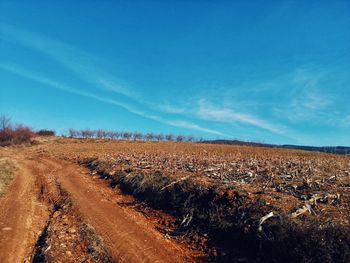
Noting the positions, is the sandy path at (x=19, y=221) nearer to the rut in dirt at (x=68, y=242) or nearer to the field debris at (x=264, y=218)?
the rut in dirt at (x=68, y=242)

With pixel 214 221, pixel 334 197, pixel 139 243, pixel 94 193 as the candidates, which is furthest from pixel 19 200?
pixel 334 197

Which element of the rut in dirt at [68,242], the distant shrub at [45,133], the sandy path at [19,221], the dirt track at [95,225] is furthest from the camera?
the distant shrub at [45,133]

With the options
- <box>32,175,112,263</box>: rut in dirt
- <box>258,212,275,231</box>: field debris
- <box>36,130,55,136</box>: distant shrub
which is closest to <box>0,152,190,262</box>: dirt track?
<box>32,175,112,263</box>: rut in dirt

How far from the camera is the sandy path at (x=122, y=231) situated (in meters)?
8.55

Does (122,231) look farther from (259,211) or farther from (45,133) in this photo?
(45,133)

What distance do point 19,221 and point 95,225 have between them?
2900 mm

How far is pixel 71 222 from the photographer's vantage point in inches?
451

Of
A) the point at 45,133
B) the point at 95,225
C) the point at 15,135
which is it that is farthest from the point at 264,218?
the point at 45,133

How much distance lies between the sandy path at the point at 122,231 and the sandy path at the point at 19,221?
1631mm

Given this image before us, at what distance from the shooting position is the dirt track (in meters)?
8.66

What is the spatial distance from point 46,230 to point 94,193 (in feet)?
19.8

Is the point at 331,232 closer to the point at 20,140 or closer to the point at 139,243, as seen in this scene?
the point at 139,243

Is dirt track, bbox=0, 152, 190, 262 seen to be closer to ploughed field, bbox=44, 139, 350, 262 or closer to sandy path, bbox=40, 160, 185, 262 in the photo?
sandy path, bbox=40, 160, 185, 262

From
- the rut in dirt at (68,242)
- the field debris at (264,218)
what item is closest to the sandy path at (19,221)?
the rut in dirt at (68,242)
